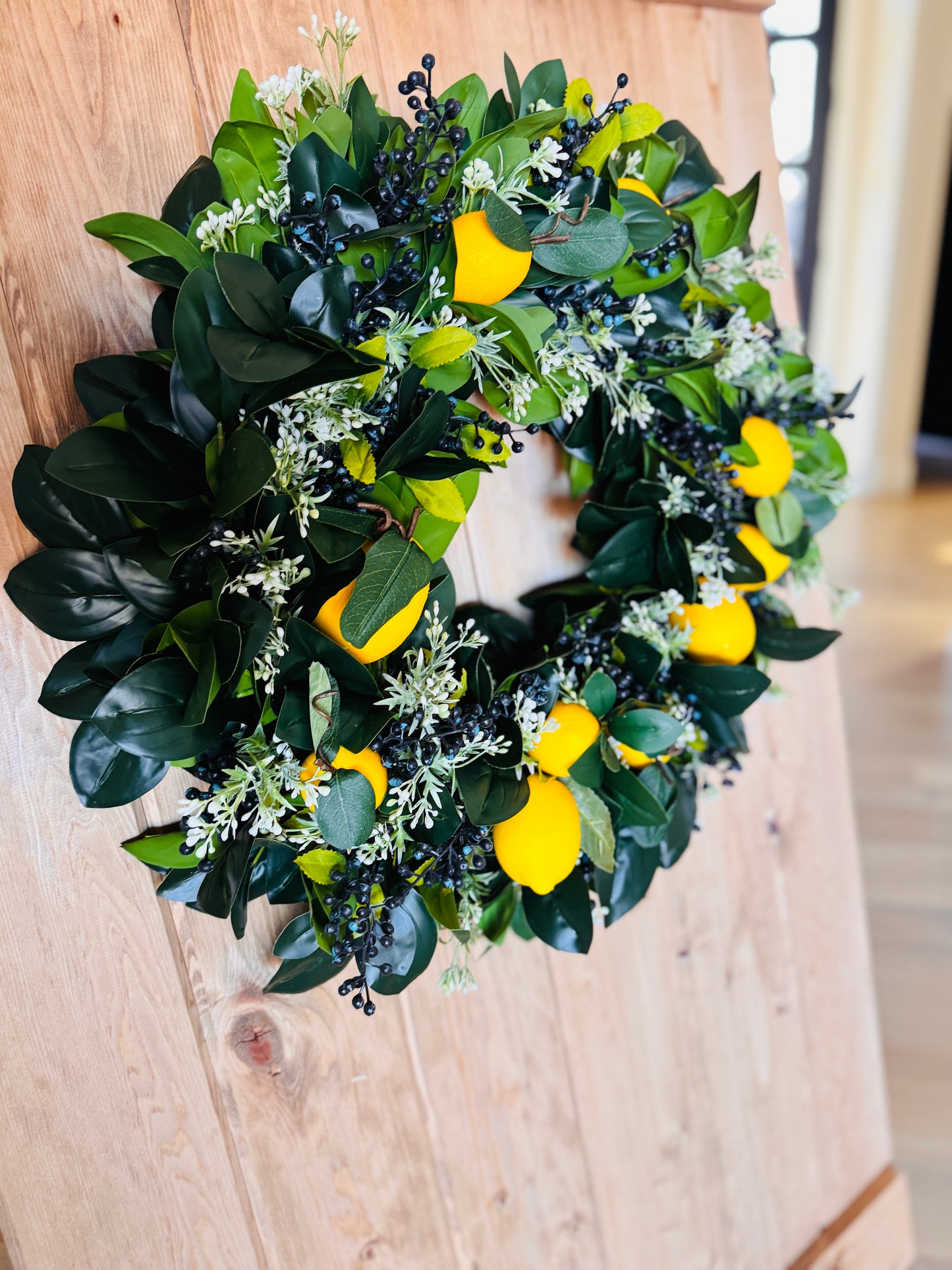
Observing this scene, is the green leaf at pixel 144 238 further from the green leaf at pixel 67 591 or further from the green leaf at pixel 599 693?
the green leaf at pixel 599 693

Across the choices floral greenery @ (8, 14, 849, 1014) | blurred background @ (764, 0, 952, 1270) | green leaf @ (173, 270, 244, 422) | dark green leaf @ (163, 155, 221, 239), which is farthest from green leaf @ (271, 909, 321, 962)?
blurred background @ (764, 0, 952, 1270)

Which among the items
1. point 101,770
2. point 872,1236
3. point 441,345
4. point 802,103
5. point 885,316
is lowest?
point 872,1236

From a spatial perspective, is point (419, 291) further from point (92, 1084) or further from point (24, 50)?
point (92, 1084)

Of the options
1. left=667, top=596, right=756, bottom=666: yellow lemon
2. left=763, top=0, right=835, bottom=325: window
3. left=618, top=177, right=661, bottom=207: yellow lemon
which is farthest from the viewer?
left=763, top=0, right=835, bottom=325: window

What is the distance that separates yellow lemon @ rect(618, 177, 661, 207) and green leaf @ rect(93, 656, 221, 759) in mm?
484

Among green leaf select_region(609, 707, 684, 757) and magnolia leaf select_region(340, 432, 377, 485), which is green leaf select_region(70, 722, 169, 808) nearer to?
magnolia leaf select_region(340, 432, 377, 485)

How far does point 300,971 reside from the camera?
2.29ft

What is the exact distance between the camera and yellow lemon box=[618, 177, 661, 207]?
743 mm

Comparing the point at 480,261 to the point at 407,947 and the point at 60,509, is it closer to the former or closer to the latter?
the point at 60,509

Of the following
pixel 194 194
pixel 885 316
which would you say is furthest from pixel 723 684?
pixel 885 316

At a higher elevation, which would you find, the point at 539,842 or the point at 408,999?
the point at 539,842

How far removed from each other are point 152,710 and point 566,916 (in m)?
0.38

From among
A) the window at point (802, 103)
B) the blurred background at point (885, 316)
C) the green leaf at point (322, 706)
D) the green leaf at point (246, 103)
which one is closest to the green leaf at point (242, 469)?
the green leaf at point (322, 706)

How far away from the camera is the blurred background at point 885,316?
9.41 feet
